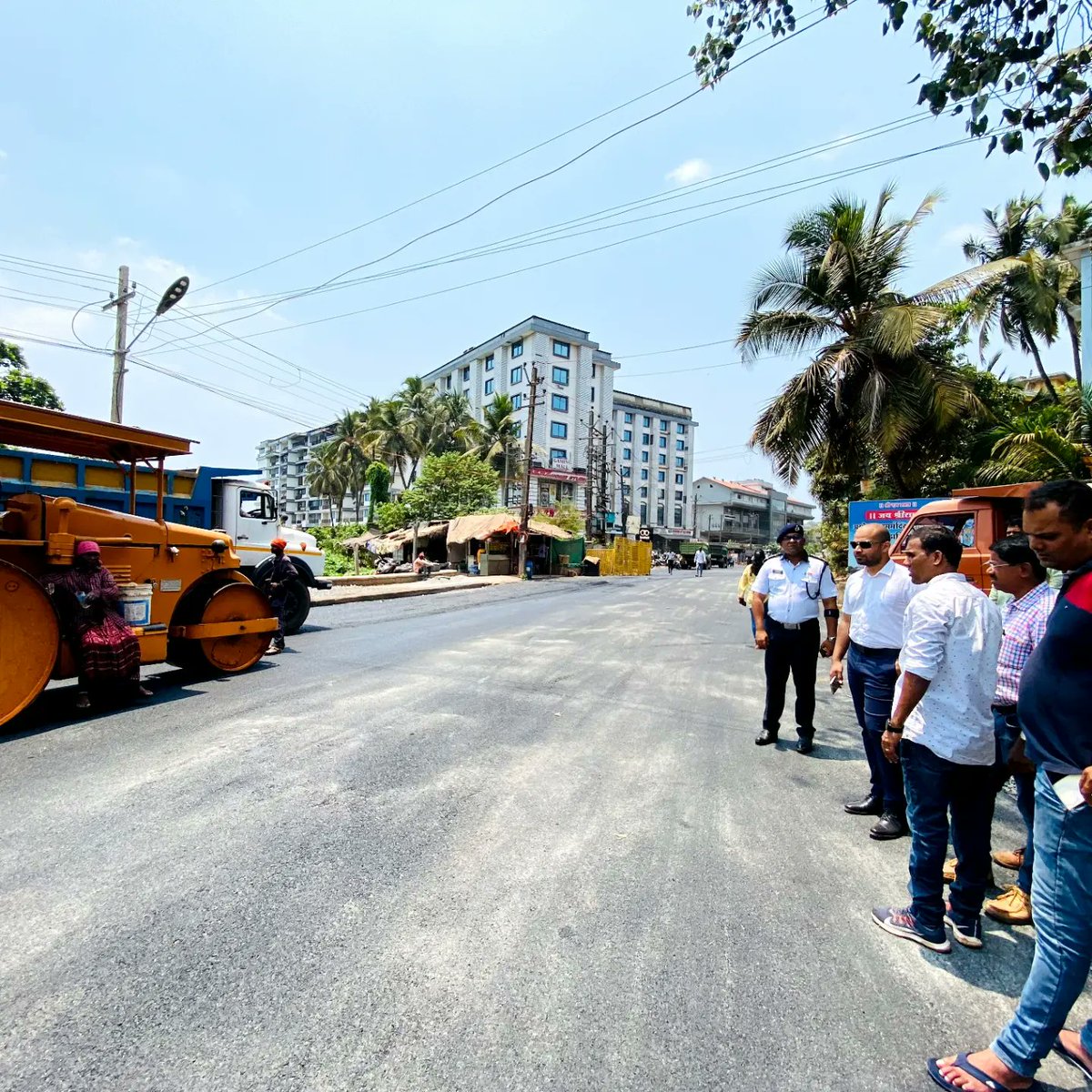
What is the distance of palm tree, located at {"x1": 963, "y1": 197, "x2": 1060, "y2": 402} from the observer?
1584 centimetres

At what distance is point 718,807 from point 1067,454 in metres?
10.6

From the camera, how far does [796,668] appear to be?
16.6 ft

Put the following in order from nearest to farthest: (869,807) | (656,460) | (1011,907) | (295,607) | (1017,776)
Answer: (1011,907) < (1017,776) < (869,807) < (295,607) < (656,460)

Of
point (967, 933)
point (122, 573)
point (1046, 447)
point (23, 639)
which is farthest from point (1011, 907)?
point (1046, 447)

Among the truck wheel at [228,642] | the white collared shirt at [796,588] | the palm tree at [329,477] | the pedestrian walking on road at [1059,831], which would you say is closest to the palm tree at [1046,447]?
the white collared shirt at [796,588]

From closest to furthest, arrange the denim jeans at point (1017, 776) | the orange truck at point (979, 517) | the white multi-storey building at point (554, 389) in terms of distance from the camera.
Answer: the denim jeans at point (1017, 776), the orange truck at point (979, 517), the white multi-storey building at point (554, 389)

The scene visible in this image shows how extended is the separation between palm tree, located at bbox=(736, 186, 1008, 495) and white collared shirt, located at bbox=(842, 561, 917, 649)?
10.2 meters

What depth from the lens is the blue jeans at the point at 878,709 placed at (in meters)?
3.63

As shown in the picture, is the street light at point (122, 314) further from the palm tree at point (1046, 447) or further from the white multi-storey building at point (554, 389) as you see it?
the white multi-storey building at point (554, 389)

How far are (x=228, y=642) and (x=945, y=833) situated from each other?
6965mm

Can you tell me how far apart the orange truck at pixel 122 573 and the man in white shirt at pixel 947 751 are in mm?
5947

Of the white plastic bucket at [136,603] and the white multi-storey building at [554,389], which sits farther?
the white multi-storey building at [554,389]

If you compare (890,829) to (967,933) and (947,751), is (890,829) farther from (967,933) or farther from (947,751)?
(947,751)

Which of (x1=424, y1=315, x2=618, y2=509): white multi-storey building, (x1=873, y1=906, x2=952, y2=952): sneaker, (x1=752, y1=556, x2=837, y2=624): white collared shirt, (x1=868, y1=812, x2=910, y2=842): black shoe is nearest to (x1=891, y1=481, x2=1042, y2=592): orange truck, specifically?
(x1=752, y1=556, x2=837, y2=624): white collared shirt
